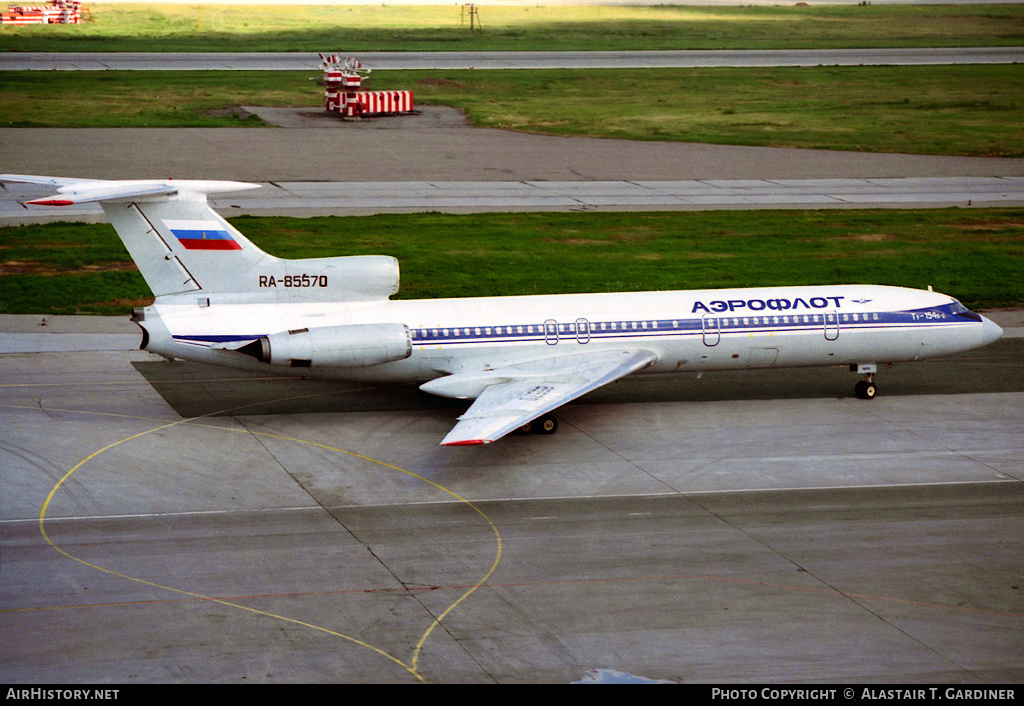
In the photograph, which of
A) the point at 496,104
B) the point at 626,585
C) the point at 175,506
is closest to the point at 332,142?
the point at 496,104

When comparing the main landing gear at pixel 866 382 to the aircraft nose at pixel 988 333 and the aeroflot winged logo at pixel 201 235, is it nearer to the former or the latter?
the aircraft nose at pixel 988 333

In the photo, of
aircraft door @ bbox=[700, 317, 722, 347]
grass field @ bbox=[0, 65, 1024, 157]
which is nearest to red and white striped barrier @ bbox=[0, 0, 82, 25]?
grass field @ bbox=[0, 65, 1024, 157]

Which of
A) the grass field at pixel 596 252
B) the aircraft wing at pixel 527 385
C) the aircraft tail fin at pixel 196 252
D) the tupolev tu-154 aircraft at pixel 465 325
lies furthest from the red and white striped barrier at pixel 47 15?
the aircraft wing at pixel 527 385

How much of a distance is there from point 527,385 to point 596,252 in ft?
62.2

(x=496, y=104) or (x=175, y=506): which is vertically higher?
(x=496, y=104)

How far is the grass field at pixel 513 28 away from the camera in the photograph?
115938 millimetres

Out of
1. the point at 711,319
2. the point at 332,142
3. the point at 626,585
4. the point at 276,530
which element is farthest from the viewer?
the point at 332,142

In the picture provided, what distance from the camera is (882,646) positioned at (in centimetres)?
1930

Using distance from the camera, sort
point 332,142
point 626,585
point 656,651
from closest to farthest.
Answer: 1. point 656,651
2. point 626,585
3. point 332,142

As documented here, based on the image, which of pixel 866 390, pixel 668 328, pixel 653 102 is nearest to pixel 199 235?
pixel 668 328

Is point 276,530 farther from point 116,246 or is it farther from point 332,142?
point 332,142

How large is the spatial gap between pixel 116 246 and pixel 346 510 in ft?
82.6

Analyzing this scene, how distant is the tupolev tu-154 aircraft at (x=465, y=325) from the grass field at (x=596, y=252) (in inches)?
395

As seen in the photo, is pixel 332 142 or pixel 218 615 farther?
pixel 332 142
